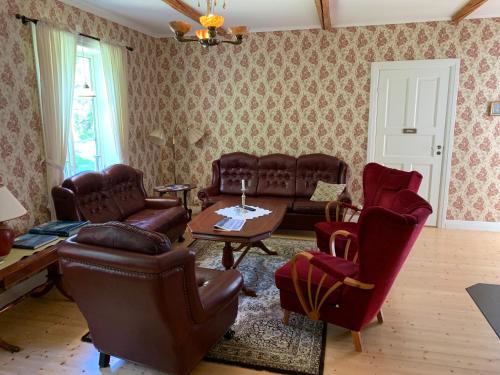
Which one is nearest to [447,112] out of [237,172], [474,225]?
[474,225]

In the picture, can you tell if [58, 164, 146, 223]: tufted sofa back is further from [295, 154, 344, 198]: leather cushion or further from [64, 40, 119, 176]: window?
[295, 154, 344, 198]: leather cushion

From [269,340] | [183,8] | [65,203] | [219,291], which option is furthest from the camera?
[183,8]

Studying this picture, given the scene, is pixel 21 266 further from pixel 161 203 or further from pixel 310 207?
pixel 310 207

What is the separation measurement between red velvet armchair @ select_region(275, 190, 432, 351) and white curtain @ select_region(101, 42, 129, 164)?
10.1 ft

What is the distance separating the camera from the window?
4.08 metres

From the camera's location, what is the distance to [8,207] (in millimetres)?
2588

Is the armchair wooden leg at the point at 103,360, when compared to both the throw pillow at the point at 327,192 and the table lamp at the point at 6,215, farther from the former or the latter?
the throw pillow at the point at 327,192

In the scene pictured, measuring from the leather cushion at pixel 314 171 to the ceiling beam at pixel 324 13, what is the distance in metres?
1.71

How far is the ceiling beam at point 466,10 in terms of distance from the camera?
12.5 feet

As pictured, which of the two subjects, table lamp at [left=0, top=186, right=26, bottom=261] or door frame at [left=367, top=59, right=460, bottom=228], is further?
door frame at [left=367, top=59, right=460, bottom=228]

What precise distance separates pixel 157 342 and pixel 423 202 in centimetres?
176

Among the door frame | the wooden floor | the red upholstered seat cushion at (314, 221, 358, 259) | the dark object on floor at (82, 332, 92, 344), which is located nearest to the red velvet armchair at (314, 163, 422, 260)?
the red upholstered seat cushion at (314, 221, 358, 259)

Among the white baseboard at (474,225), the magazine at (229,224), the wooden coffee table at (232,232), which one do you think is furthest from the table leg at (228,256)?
the white baseboard at (474,225)

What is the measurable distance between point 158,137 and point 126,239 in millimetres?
3774
